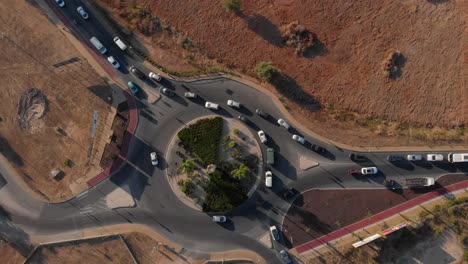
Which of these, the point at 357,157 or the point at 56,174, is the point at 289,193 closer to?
the point at 357,157

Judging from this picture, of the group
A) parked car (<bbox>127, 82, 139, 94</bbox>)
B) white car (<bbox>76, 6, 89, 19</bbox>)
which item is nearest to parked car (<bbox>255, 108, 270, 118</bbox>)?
parked car (<bbox>127, 82, 139, 94</bbox>)

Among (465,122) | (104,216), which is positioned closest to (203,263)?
(104,216)

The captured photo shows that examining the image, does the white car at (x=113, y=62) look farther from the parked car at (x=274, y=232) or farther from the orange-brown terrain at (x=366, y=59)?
the parked car at (x=274, y=232)

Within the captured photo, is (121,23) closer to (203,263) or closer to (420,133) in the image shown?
(203,263)

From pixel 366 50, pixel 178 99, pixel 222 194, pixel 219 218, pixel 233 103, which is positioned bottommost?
pixel 219 218

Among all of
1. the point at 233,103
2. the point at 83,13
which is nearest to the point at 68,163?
the point at 83,13

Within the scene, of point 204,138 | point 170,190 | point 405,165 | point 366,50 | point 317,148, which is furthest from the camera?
point 366,50

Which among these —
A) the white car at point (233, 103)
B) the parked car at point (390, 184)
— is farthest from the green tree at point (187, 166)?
the parked car at point (390, 184)
